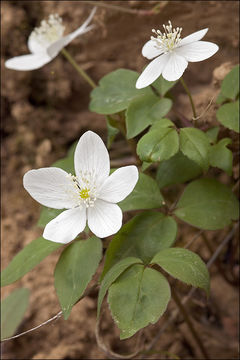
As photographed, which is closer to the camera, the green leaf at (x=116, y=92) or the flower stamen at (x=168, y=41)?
the flower stamen at (x=168, y=41)

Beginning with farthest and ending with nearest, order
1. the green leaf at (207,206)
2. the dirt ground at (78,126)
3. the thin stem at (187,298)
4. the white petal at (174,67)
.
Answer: the dirt ground at (78,126) < the thin stem at (187,298) < the green leaf at (207,206) < the white petal at (174,67)

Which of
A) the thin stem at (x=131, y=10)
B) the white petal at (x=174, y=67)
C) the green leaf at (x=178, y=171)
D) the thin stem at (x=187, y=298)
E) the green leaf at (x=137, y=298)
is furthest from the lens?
the thin stem at (x=131, y=10)

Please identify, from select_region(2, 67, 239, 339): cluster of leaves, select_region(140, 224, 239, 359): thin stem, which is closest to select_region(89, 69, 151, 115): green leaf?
select_region(2, 67, 239, 339): cluster of leaves

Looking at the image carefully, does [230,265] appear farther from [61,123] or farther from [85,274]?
[61,123]

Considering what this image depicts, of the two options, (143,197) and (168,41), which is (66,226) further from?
(168,41)

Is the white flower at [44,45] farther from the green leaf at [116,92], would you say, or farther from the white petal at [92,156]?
the white petal at [92,156]

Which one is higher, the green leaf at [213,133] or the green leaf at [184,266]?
the green leaf at [213,133]

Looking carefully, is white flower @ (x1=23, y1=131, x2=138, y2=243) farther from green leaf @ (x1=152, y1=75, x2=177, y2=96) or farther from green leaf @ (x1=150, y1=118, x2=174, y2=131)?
green leaf @ (x1=152, y1=75, x2=177, y2=96)

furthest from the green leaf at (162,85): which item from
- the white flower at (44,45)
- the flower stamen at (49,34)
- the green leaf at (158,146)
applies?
the flower stamen at (49,34)
